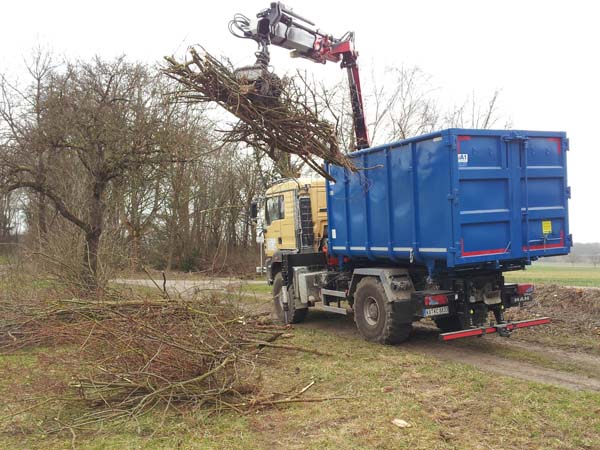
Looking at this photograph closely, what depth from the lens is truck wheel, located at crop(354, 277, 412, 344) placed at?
803cm

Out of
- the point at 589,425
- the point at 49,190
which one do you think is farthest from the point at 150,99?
the point at 589,425

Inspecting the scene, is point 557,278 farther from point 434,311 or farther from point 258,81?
point 258,81

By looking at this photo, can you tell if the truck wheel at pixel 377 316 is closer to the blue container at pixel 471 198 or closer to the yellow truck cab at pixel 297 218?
the blue container at pixel 471 198

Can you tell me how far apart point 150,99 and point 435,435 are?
11.1 meters

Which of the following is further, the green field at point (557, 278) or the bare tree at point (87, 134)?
the green field at point (557, 278)

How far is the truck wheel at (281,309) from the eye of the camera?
10.8m

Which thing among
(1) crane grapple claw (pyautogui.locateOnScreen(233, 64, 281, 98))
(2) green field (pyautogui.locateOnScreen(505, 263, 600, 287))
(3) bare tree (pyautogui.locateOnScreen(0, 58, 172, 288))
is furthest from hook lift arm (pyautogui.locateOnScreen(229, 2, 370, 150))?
(2) green field (pyautogui.locateOnScreen(505, 263, 600, 287))

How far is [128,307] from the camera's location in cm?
716

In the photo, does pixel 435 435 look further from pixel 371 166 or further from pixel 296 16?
pixel 296 16

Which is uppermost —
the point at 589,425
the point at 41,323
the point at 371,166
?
the point at 371,166

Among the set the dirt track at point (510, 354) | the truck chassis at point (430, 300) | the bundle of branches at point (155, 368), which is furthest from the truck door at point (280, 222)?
the bundle of branches at point (155, 368)

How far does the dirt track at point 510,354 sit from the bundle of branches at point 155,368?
1.60 metres

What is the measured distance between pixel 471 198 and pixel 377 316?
2.42 meters

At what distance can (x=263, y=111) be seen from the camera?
713 cm
